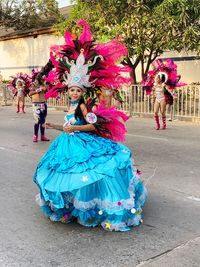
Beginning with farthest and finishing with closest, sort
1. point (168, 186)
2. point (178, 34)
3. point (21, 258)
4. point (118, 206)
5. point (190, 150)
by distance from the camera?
point (178, 34) < point (190, 150) < point (168, 186) < point (118, 206) < point (21, 258)

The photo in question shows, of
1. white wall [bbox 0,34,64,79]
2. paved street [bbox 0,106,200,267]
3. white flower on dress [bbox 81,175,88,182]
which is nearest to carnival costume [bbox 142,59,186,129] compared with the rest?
paved street [bbox 0,106,200,267]

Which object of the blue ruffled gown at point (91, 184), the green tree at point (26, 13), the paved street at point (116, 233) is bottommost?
the paved street at point (116, 233)

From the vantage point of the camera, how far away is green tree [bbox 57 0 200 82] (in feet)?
50.0

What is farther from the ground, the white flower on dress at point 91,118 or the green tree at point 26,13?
the green tree at point 26,13

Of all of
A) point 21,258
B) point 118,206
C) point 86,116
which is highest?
point 86,116

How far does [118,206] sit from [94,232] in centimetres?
40

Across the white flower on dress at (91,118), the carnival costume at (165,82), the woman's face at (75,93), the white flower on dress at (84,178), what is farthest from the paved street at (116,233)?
the carnival costume at (165,82)

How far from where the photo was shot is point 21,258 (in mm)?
4121

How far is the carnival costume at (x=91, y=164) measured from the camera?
→ 4645 mm

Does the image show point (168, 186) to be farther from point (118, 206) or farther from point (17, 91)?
point (17, 91)

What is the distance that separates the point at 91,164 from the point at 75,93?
94 centimetres

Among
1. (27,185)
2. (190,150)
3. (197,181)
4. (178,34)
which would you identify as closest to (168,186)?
(197,181)

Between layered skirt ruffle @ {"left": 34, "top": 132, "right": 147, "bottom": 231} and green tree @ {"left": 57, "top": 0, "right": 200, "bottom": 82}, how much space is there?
10.3 meters

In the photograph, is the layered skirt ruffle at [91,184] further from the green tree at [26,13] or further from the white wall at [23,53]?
the green tree at [26,13]
